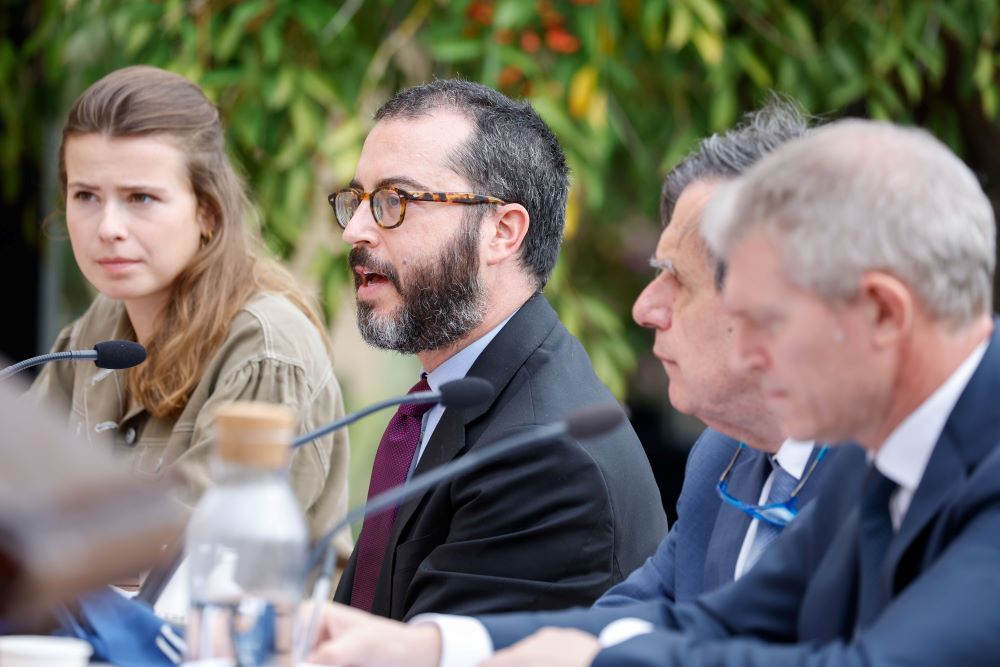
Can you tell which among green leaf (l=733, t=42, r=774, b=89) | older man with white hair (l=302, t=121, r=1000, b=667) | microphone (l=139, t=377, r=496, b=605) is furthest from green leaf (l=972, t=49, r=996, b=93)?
older man with white hair (l=302, t=121, r=1000, b=667)

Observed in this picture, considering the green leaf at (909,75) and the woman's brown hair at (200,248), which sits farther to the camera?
the green leaf at (909,75)

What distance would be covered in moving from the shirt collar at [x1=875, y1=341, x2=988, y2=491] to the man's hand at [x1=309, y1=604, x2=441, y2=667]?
0.55 metres

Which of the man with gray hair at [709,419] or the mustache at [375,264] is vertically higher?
the mustache at [375,264]

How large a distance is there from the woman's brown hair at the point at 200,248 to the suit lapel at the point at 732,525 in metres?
1.25

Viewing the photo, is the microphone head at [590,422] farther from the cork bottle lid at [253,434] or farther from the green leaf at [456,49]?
the green leaf at [456,49]

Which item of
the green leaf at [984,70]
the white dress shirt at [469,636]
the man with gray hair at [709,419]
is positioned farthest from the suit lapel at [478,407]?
the green leaf at [984,70]

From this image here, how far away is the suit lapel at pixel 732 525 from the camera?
199 cm

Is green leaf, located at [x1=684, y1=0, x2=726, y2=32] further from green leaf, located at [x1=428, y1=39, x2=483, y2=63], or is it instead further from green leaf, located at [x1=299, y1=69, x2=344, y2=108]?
green leaf, located at [x1=299, y1=69, x2=344, y2=108]

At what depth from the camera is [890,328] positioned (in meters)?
1.30

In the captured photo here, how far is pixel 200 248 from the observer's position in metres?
2.99

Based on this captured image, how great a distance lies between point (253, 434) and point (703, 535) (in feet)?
3.35

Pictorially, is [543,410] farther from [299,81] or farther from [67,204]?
[299,81]

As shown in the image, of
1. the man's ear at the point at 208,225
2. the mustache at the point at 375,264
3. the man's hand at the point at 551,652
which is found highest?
the man's ear at the point at 208,225

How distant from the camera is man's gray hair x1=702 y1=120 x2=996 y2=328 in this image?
1285 millimetres
